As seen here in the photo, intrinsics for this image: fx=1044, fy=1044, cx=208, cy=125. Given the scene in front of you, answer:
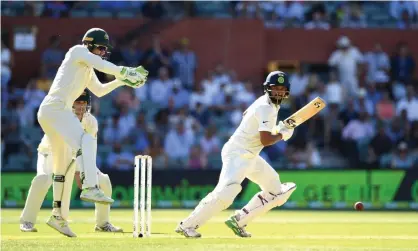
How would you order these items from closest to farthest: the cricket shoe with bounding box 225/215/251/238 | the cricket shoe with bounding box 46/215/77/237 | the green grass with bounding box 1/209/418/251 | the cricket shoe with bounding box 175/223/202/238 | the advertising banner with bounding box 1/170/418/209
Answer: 1. the green grass with bounding box 1/209/418/251
2. the cricket shoe with bounding box 46/215/77/237
3. the cricket shoe with bounding box 175/223/202/238
4. the cricket shoe with bounding box 225/215/251/238
5. the advertising banner with bounding box 1/170/418/209

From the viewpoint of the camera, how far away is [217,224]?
545 inches

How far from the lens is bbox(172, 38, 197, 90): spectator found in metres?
20.9

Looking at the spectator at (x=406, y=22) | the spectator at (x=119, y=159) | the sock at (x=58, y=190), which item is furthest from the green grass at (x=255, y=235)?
the spectator at (x=406, y=22)

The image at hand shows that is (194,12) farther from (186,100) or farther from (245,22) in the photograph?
(186,100)

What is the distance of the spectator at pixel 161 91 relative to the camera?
2017cm

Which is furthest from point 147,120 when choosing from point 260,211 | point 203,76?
point 260,211

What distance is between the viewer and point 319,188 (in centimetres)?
1881

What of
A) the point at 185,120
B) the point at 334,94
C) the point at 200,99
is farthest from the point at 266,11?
the point at 185,120

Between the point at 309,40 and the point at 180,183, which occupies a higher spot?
the point at 309,40

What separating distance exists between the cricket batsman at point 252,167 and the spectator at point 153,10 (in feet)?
36.4

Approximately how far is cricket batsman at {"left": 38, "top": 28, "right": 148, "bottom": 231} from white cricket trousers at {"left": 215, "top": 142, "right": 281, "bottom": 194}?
1.45m

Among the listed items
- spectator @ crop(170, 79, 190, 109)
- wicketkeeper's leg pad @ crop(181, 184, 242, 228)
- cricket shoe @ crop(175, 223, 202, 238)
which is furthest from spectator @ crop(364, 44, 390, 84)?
cricket shoe @ crop(175, 223, 202, 238)

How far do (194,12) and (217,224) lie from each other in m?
9.18

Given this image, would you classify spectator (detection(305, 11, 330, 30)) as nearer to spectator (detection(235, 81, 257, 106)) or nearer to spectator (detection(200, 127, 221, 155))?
spectator (detection(235, 81, 257, 106))
